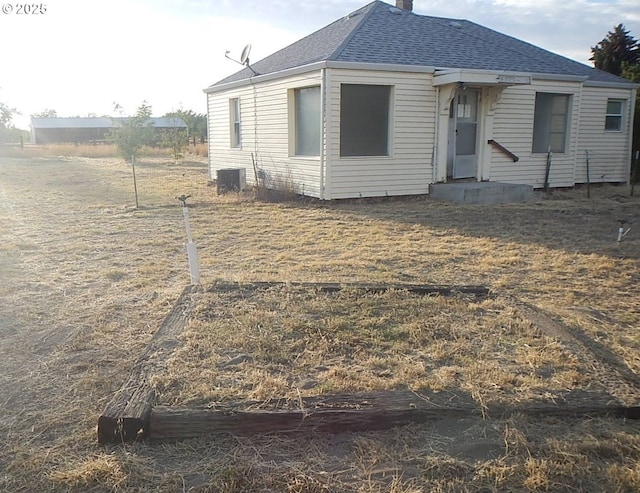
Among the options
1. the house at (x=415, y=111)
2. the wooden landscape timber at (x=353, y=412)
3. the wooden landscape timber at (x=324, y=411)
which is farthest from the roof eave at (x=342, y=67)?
the wooden landscape timber at (x=353, y=412)

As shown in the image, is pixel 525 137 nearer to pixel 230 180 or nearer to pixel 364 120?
pixel 364 120

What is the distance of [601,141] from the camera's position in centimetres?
1423

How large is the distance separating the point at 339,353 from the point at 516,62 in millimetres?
11227

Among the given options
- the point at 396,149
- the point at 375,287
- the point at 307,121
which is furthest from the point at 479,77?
the point at 375,287

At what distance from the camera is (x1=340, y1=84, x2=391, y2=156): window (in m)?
11.0

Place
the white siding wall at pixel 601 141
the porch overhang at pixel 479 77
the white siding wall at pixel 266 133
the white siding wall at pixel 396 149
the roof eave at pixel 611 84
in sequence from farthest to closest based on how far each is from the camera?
the white siding wall at pixel 601 141, the roof eave at pixel 611 84, the white siding wall at pixel 266 133, the white siding wall at pixel 396 149, the porch overhang at pixel 479 77

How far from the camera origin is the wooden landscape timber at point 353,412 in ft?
8.41

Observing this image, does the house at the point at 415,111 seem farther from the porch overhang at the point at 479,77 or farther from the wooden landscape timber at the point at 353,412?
the wooden landscape timber at the point at 353,412

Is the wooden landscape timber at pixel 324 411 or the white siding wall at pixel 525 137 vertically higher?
the white siding wall at pixel 525 137

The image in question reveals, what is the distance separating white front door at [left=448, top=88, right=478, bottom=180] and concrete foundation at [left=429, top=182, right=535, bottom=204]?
0.51 meters

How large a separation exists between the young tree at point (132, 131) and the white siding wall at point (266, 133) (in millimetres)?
10231

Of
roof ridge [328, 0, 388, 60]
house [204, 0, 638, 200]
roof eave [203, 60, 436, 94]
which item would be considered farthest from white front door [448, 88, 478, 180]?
roof ridge [328, 0, 388, 60]

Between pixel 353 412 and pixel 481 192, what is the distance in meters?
9.23

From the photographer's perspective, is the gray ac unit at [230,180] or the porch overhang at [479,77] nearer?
the porch overhang at [479,77]
